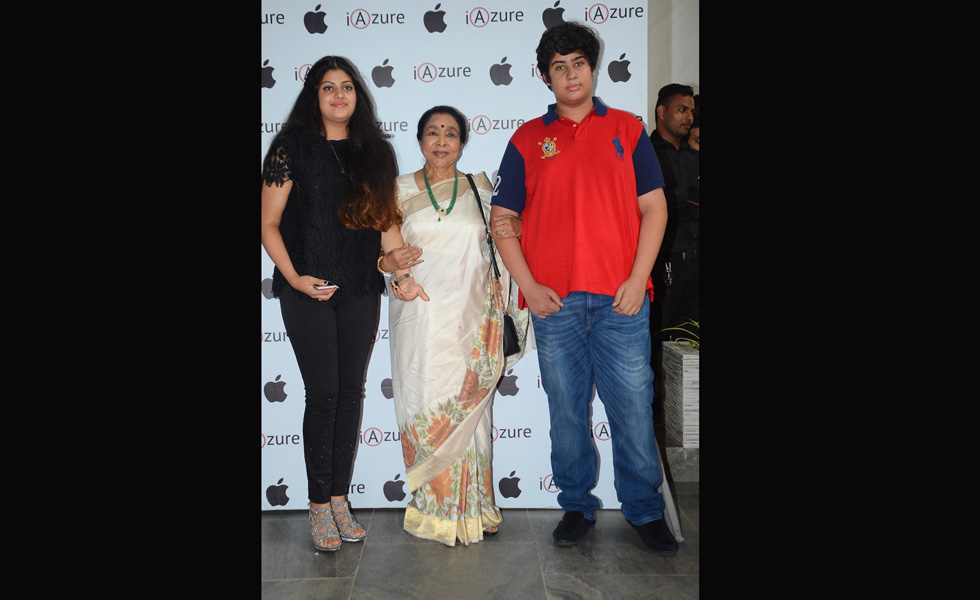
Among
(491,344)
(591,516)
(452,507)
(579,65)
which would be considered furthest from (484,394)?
(579,65)

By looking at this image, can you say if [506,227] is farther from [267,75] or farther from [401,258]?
[267,75]

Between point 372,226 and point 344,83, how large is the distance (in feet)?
1.57

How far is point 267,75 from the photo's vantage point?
7.75 feet

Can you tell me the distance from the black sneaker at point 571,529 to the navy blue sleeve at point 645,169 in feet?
3.59

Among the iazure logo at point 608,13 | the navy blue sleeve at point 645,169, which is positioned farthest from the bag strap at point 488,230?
the iazure logo at point 608,13

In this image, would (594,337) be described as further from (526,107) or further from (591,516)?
(526,107)

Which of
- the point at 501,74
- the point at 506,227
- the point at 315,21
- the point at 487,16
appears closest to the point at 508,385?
the point at 506,227

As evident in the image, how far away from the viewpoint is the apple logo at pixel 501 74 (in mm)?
2391

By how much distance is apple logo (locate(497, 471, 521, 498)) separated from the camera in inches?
100.0

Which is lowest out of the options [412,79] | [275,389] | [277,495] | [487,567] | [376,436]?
[487,567]

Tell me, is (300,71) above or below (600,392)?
above

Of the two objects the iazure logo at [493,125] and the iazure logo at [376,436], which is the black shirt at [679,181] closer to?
the iazure logo at [493,125]

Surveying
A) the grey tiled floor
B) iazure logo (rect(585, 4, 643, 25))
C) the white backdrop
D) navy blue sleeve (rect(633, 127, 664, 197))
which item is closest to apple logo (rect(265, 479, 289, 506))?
the white backdrop

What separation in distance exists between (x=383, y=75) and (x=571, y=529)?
171cm
